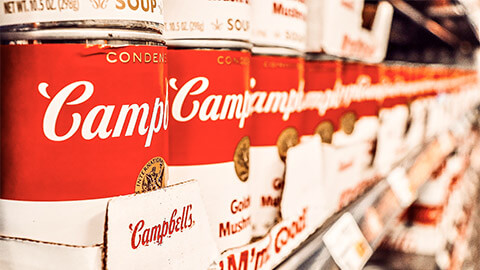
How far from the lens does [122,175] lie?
0.40 m

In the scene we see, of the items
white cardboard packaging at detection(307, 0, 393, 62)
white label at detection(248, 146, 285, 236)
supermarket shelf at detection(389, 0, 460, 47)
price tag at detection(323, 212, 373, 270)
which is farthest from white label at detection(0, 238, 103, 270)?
supermarket shelf at detection(389, 0, 460, 47)

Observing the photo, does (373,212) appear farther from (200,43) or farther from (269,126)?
(200,43)

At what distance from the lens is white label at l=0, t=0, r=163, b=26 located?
36cm

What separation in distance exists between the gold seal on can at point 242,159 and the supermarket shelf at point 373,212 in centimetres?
14

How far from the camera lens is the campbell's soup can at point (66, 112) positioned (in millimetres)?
371

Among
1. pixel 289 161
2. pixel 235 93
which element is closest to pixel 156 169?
pixel 235 93

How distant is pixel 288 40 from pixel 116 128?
338mm

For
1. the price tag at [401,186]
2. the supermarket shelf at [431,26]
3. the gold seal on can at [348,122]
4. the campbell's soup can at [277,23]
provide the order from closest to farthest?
the campbell's soup can at [277,23] < the gold seal on can at [348,122] < the price tag at [401,186] < the supermarket shelf at [431,26]

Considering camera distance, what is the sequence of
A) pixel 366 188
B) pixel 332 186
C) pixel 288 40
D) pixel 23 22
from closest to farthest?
pixel 23 22 → pixel 288 40 → pixel 332 186 → pixel 366 188

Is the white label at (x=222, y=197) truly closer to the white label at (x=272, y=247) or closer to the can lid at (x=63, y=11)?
the white label at (x=272, y=247)

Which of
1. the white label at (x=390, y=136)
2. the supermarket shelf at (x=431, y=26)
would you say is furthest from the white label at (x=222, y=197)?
the supermarket shelf at (x=431, y=26)

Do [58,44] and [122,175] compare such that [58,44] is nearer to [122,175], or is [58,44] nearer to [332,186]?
[122,175]

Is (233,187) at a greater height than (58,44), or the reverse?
(58,44)

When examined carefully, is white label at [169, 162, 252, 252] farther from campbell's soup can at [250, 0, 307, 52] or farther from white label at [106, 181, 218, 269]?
A: campbell's soup can at [250, 0, 307, 52]
